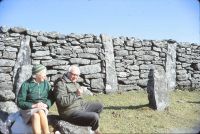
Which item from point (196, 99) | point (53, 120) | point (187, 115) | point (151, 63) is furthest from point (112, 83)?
point (53, 120)

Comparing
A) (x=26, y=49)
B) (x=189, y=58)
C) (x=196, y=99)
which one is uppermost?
(x=26, y=49)

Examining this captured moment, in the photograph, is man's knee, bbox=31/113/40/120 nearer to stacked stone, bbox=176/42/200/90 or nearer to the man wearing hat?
the man wearing hat

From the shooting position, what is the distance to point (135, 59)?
14.0 m

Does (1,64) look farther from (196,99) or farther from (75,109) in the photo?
(196,99)

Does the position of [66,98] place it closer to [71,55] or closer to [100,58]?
[71,55]

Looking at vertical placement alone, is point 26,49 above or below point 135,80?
above

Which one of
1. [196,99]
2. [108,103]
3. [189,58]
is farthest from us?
[189,58]

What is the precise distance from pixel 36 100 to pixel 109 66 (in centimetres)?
675

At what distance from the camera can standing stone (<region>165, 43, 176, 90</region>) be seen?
14.5 metres

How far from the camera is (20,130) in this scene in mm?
6469

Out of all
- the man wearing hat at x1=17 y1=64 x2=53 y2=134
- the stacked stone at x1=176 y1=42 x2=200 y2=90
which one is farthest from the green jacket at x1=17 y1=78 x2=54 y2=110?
the stacked stone at x1=176 y1=42 x2=200 y2=90

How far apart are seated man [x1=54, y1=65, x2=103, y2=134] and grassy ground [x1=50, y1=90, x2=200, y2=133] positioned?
0.77m

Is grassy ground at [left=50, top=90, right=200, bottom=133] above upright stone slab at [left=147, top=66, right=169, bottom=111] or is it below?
below

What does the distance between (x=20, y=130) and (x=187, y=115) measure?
500 cm
